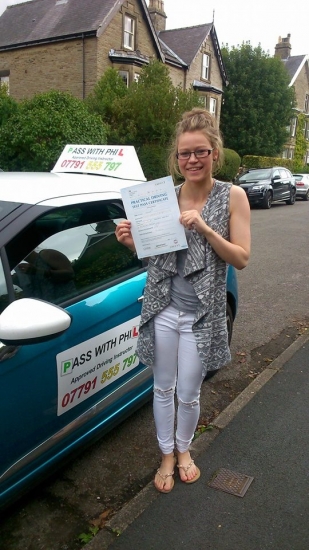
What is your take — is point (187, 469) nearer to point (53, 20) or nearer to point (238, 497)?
point (238, 497)

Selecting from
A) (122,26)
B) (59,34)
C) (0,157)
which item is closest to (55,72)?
(59,34)

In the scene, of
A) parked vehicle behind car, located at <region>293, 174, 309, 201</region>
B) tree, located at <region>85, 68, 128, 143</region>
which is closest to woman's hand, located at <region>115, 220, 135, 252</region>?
tree, located at <region>85, 68, 128, 143</region>

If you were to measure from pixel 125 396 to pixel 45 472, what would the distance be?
0.67m

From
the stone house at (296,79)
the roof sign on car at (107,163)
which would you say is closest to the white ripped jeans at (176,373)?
the roof sign on car at (107,163)

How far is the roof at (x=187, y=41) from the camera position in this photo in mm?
28078

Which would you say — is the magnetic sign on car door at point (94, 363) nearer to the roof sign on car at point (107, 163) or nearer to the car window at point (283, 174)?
the roof sign on car at point (107, 163)

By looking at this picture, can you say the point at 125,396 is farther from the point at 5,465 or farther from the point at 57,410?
the point at 5,465

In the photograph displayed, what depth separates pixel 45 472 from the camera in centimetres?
227

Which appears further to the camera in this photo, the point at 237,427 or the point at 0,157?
the point at 0,157

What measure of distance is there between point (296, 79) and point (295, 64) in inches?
54.8

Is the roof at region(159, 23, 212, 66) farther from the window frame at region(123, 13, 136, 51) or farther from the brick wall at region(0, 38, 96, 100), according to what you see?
the brick wall at region(0, 38, 96, 100)

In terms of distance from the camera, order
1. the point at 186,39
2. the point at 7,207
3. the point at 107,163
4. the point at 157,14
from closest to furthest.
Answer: the point at 7,207
the point at 107,163
the point at 186,39
the point at 157,14

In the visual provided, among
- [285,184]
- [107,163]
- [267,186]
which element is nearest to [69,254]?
[107,163]

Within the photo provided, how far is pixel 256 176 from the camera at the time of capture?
19.0 meters
